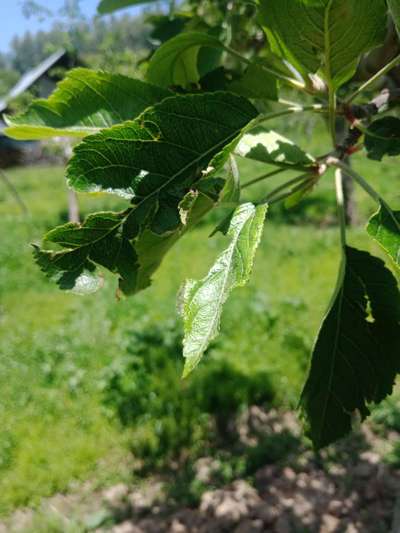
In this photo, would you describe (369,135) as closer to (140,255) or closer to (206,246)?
(140,255)

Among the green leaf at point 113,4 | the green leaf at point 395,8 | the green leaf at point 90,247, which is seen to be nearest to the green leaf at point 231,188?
the green leaf at point 90,247

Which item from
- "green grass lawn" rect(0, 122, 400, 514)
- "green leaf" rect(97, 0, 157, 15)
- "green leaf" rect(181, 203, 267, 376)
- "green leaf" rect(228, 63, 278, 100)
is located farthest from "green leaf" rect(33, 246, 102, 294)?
"green grass lawn" rect(0, 122, 400, 514)

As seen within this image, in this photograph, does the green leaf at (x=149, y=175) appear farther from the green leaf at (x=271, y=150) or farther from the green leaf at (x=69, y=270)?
the green leaf at (x=271, y=150)

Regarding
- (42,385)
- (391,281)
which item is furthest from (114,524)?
(391,281)

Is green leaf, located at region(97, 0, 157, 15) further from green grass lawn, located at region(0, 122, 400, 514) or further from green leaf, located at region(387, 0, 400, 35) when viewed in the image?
green grass lawn, located at region(0, 122, 400, 514)

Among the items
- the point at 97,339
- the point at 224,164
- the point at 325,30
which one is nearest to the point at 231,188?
the point at 224,164
